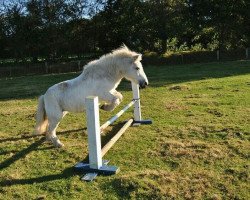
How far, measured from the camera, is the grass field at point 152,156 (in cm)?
471

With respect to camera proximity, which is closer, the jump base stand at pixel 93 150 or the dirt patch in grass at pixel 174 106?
the jump base stand at pixel 93 150

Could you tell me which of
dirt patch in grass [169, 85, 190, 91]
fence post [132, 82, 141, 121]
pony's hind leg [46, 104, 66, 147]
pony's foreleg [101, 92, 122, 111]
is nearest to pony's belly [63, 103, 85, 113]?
pony's hind leg [46, 104, 66, 147]

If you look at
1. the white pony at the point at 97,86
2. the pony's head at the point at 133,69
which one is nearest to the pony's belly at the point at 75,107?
the white pony at the point at 97,86

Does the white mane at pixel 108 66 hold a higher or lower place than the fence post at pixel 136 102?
higher

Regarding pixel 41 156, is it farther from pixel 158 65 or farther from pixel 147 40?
pixel 147 40

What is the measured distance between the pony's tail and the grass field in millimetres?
249

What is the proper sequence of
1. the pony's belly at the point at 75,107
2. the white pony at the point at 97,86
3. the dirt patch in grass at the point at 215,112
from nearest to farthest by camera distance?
the white pony at the point at 97,86
the pony's belly at the point at 75,107
the dirt patch in grass at the point at 215,112

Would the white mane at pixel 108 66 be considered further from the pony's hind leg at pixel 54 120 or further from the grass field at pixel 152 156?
the grass field at pixel 152 156

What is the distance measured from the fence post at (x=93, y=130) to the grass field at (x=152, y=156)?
0.94ft

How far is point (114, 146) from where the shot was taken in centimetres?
657

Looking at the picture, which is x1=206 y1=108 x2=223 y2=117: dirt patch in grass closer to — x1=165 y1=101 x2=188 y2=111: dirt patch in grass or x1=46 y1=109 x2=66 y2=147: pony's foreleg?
x1=165 y1=101 x2=188 y2=111: dirt patch in grass

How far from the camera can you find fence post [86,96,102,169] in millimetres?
5117

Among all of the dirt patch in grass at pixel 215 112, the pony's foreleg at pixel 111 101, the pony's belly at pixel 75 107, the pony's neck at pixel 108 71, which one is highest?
the pony's neck at pixel 108 71

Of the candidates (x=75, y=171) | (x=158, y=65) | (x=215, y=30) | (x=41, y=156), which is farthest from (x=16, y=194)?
(x=215, y=30)
